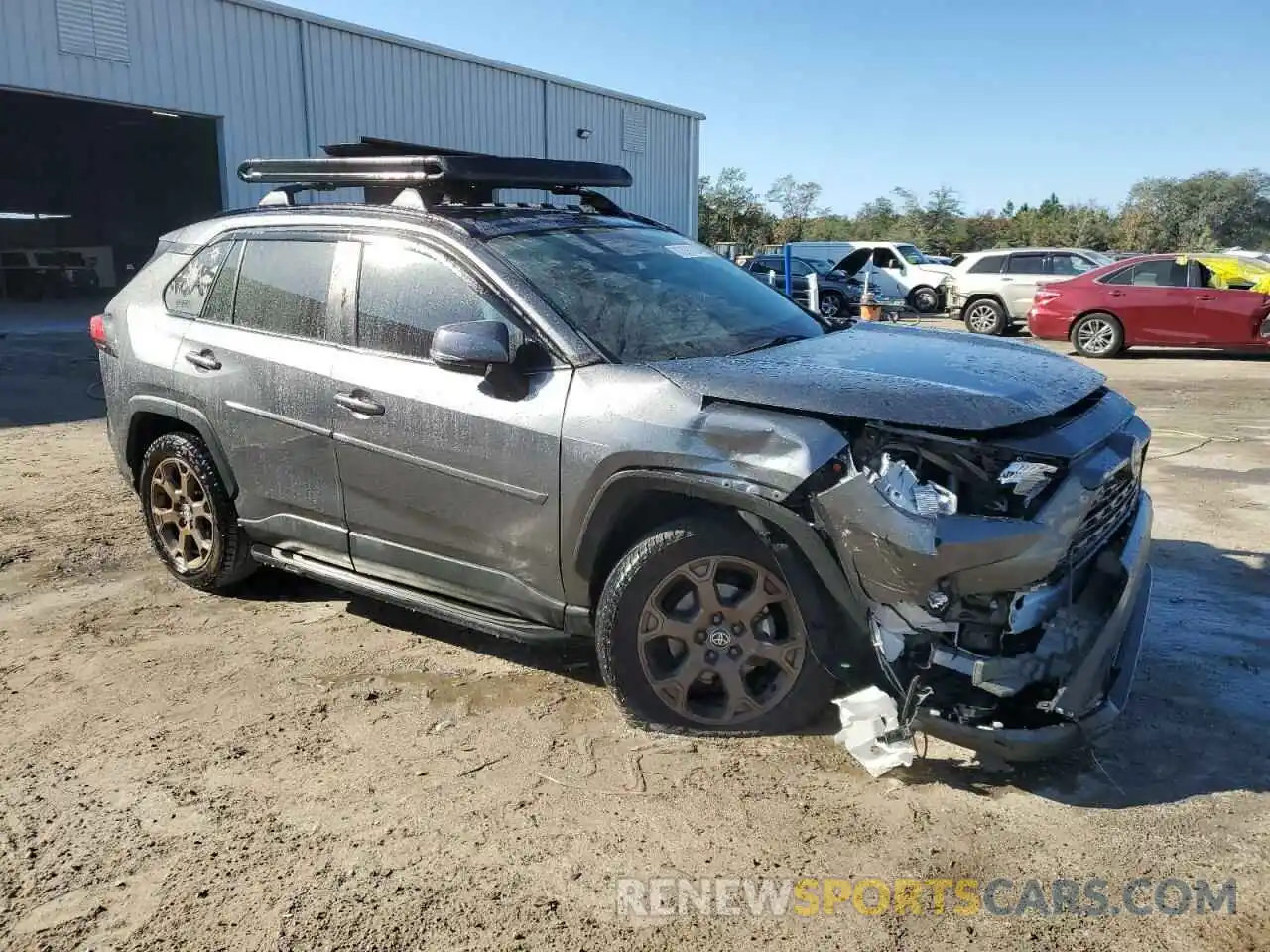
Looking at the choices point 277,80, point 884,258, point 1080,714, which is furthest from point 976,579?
point 884,258

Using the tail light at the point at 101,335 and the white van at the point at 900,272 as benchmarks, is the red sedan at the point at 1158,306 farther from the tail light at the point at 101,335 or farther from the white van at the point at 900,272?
the tail light at the point at 101,335

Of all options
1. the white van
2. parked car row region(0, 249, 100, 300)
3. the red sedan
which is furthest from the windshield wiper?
parked car row region(0, 249, 100, 300)

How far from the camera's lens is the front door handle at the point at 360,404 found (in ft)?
12.5

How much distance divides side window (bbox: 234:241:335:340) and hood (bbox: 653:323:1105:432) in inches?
65.3

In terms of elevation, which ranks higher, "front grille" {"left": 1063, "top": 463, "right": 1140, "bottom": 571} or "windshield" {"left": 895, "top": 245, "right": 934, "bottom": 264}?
"windshield" {"left": 895, "top": 245, "right": 934, "bottom": 264}

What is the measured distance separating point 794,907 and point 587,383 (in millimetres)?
1740

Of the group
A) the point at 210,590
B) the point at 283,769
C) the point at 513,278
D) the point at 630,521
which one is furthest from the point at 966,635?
the point at 210,590

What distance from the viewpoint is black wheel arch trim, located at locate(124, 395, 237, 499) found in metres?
4.49

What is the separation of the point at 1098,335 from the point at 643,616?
13.9 m

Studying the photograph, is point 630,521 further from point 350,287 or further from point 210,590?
point 210,590

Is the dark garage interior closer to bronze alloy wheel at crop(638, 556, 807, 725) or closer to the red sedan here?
the red sedan

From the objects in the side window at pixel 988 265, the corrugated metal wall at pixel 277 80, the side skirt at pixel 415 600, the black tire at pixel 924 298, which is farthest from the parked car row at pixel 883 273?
the side skirt at pixel 415 600

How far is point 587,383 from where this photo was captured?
11.0ft

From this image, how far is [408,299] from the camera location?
3.88m
